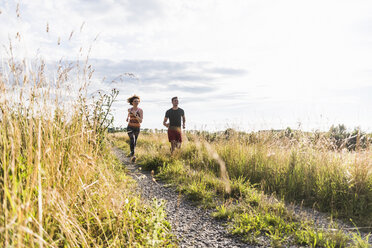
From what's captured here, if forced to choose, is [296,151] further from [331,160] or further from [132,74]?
[132,74]

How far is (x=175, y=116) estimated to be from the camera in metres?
8.65

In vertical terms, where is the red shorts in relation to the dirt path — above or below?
above

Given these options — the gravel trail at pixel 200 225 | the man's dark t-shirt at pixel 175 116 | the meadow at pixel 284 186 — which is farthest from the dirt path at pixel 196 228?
the man's dark t-shirt at pixel 175 116

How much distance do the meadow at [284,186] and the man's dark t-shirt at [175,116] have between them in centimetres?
175

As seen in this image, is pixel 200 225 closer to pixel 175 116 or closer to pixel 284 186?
pixel 284 186

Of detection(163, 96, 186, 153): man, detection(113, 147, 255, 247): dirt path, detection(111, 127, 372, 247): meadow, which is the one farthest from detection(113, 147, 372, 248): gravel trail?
detection(163, 96, 186, 153): man

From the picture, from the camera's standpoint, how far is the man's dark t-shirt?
865 cm

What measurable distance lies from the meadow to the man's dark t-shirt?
5.74 ft

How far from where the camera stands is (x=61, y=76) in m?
2.99

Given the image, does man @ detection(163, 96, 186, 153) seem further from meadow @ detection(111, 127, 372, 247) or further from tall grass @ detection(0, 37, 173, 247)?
tall grass @ detection(0, 37, 173, 247)

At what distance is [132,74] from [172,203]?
2304mm

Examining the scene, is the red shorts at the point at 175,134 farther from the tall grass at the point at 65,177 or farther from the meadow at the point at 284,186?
the tall grass at the point at 65,177

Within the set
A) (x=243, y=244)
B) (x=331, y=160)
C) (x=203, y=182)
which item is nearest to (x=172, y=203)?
(x=203, y=182)

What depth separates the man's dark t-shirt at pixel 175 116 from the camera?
28.4 feet
